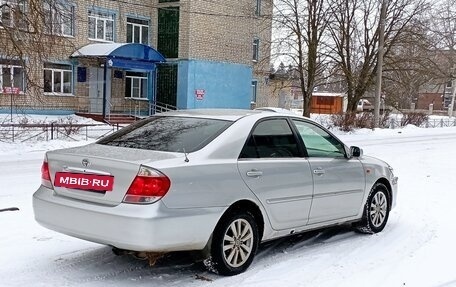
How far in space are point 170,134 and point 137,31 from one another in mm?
28800

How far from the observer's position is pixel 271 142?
5.72 m

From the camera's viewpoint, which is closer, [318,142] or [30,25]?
[318,142]

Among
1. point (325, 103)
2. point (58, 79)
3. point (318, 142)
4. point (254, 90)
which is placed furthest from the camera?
point (325, 103)

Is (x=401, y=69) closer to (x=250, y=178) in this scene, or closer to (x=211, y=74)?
(x=211, y=74)

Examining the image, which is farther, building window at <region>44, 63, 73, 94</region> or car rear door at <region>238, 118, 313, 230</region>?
building window at <region>44, 63, 73, 94</region>

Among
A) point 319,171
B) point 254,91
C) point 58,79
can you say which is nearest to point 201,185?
point 319,171

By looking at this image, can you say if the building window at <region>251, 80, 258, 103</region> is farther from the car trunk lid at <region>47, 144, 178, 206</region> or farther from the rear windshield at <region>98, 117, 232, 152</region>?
the car trunk lid at <region>47, 144, 178, 206</region>

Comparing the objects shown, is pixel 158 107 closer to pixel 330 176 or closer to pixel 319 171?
pixel 330 176

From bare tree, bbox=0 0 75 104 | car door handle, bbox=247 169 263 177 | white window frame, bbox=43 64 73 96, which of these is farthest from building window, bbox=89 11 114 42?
car door handle, bbox=247 169 263 177

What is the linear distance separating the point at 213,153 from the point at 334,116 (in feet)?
79.0

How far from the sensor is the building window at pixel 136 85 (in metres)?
32.7

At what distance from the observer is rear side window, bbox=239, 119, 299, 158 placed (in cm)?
546

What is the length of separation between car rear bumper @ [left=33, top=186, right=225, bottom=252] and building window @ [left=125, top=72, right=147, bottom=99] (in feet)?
92.6

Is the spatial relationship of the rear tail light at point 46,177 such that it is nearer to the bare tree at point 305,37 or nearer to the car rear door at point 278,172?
the car rear door at point 278,172
